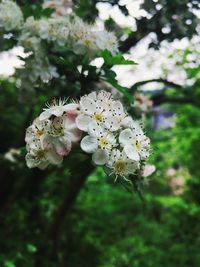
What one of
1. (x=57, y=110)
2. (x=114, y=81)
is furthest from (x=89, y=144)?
(x=114, y=81)

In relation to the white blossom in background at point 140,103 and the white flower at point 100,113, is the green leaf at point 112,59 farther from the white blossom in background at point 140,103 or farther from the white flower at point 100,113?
the white blossom in background at point 140,103

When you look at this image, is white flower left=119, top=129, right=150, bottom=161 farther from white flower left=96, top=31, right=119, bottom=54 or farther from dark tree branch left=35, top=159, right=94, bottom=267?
dark tree branch left=35, top=159, right=94, bottom=267

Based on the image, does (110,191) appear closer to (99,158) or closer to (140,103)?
(140,103)

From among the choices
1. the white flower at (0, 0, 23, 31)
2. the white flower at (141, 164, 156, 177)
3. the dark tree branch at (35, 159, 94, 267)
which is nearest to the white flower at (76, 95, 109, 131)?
the white flower at (141, 164, 156, 177)

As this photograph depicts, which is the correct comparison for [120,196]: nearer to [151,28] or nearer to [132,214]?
[132,214]

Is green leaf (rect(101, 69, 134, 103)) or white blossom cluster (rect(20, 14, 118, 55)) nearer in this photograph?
green leaf (rect(101, 69, 134, 103))

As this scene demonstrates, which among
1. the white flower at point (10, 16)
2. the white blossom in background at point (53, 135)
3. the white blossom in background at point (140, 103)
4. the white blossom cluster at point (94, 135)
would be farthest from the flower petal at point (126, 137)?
the white blossom in background at point (140, 103)
